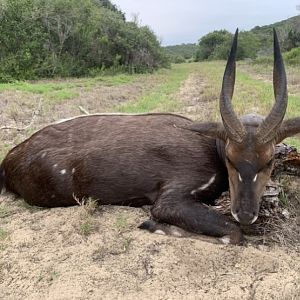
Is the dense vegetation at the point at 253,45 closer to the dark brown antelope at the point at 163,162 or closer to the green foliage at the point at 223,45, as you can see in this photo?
the green foliage at the point at 223,45

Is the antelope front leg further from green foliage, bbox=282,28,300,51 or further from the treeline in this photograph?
green foliage, bbox=282,28,300,51

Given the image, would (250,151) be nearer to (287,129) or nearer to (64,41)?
(287,129)

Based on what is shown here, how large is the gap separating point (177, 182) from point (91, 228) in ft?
2.72

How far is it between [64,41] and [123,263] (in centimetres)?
2795

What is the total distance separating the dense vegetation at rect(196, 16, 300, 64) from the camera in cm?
5038

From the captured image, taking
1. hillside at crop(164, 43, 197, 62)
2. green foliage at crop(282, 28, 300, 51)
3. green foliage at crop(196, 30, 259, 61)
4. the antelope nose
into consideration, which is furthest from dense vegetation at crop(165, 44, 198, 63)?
the antelope nose

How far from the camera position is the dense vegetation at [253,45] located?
50375 mm

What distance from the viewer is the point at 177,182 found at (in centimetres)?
407

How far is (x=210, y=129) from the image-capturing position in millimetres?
4031

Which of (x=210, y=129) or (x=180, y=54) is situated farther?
(x=180, y=54)

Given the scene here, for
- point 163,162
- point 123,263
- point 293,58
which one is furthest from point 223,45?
point 123,263

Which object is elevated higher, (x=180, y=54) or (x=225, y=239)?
(x=225, y=239)

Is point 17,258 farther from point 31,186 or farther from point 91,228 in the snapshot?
point 31,186

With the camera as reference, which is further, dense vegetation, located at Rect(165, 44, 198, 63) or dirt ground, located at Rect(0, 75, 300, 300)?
dense vegetation, located at Rect(165, 44, 198, 63)
